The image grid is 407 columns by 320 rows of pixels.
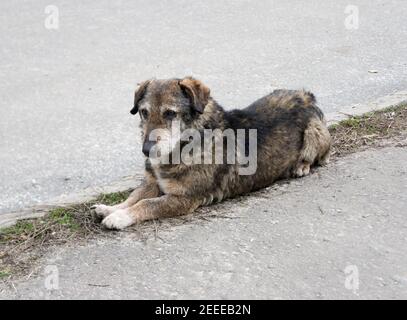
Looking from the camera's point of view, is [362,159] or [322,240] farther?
[362,159]

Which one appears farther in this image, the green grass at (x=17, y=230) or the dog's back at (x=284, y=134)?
the dog's back at (x=284, y=134)

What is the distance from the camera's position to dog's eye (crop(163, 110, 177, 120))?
4.74 metres

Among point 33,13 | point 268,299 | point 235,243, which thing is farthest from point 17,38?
point 268,299

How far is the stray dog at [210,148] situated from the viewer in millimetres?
4727

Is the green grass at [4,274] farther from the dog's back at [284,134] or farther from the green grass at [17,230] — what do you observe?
the dog's back at [284,134]

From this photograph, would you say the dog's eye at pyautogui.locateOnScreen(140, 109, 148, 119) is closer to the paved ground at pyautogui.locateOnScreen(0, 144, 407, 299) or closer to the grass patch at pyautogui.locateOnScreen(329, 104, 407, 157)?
the paved ground at pyautogui.locateOnScreen(0, 144, 407, 299)

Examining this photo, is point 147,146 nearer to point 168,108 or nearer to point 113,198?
point 168,108

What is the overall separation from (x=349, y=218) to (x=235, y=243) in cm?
93

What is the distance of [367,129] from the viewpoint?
639 centimetres

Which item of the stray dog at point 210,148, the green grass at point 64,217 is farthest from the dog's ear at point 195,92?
the green grass at point 64,217

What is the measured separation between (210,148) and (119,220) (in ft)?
3.11

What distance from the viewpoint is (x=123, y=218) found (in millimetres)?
4547

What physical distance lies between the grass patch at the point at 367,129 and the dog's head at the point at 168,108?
5.75ft
